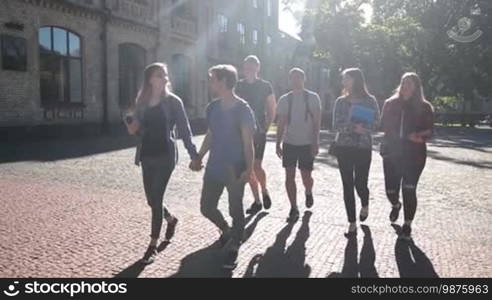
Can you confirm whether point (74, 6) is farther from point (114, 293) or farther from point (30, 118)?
point (114, 293)

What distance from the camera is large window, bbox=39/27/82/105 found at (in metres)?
18.2

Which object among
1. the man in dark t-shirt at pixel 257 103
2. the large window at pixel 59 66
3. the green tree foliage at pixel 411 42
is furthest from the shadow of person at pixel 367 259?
the green tree foliage at pixel 411 42

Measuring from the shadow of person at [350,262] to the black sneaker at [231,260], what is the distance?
2.76 feet

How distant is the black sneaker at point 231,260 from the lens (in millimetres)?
4410

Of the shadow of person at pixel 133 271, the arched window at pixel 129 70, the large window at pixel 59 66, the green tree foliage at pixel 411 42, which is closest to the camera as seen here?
the shadow of person at pixel 133 271

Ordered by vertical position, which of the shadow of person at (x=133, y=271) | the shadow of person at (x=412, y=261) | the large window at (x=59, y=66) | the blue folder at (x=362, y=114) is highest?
the large window at (x=59, y=66)

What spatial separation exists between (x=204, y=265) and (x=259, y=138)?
2.70m

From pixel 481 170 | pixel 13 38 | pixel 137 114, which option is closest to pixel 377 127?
pixel 137 114

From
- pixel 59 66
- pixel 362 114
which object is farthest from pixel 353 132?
pixel 59 66

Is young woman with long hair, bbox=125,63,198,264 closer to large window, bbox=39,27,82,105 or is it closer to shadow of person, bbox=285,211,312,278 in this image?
shadow of person, bbox=285,211,312,278

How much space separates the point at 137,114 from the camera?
459 centimetres

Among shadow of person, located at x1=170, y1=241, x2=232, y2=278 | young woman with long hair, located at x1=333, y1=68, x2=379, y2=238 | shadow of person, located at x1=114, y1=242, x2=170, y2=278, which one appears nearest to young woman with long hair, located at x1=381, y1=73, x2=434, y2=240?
young woman with long hair, located at x1=333, y1=68, x2=379, y2=238

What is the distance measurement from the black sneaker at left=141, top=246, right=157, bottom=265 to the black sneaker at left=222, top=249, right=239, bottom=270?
2.20ft

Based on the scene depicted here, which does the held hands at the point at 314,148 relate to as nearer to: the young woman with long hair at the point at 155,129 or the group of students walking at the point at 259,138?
the group of students walking at the point at 259,138
